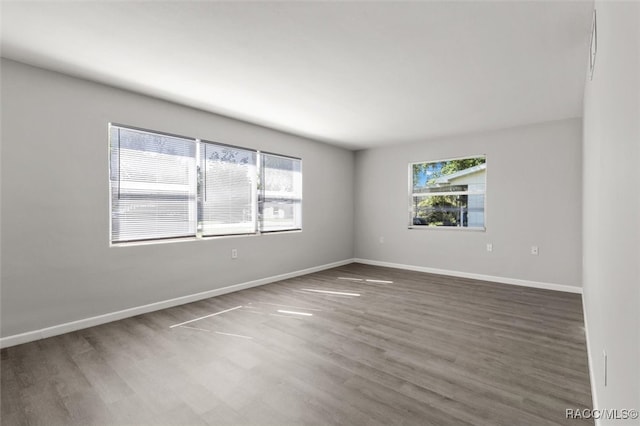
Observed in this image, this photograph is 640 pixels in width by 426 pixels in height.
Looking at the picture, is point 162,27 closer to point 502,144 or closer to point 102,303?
point 102,303

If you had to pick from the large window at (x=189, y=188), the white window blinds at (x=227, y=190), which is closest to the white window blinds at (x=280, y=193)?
the large window at (x=189, y=188)

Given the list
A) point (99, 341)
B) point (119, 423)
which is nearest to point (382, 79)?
point (119, 423)

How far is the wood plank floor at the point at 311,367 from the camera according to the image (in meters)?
1.81

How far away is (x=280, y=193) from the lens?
5211 millimetres

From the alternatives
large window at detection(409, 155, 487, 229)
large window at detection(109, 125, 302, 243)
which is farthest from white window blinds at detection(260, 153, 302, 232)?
large window at detection(409, 155, 487, 229)

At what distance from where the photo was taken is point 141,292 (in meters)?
3.50

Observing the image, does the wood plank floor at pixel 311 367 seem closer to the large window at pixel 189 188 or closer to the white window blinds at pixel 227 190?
the large window at pixel 189 188

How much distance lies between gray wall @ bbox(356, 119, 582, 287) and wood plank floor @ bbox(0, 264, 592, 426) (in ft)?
3.59

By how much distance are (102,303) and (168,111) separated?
2268mm

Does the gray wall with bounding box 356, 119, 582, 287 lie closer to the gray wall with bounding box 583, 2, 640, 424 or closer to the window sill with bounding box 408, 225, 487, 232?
the window sill with bounding box 408, 225, 487, 232

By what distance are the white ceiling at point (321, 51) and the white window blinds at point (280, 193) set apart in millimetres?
1214

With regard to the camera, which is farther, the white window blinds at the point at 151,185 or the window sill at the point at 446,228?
the window sill at the point at 446,228

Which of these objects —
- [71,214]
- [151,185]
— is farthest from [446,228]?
[71,214]

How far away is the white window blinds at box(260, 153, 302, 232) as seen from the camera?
4.94 m
